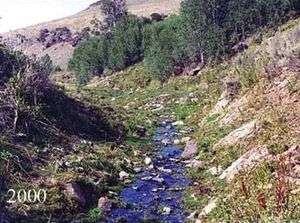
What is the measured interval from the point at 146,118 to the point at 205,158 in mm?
15685

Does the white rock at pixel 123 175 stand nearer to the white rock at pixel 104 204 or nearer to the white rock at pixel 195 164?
the white rock at pixel 195 164

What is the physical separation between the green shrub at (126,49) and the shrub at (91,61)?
2774 millimetres

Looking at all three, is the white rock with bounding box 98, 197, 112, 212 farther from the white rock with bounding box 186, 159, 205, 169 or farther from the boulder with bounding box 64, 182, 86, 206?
the white rock with bounding box 186, 159, 205, 169

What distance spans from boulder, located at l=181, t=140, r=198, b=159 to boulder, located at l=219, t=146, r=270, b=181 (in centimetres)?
519

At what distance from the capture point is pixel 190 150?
2884 cm

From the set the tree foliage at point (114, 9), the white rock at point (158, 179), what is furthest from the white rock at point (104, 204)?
the tree foliage at point (114, 9)

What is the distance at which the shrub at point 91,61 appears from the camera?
295 feet

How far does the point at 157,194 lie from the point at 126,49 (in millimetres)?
62675

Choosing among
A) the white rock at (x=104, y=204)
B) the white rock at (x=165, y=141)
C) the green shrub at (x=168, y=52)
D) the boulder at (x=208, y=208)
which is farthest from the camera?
the green shrub at (x=168, y=52)

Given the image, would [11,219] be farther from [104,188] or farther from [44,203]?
[104,188]

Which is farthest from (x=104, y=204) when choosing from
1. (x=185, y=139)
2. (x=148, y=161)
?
(x=185, y=139)

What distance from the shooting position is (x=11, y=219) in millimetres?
18469

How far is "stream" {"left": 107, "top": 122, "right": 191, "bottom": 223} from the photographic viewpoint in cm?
1988

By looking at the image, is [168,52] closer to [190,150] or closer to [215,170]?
[190,150]
